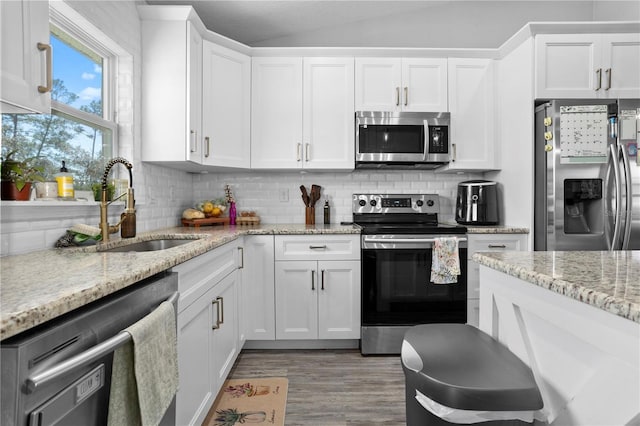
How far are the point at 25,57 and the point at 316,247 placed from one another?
1.95 meters

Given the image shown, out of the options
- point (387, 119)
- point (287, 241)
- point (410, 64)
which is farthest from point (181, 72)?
point (410, 64)

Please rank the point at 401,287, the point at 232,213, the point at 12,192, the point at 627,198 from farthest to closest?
the point at 232,213
the point at 401,287
the point at 627,198
the point at 12,192

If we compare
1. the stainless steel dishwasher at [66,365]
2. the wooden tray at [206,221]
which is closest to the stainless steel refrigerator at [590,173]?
the wooden tray at [206,221]

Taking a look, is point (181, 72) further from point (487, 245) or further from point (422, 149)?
point (487, 245)

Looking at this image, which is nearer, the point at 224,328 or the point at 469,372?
the point at 469,372

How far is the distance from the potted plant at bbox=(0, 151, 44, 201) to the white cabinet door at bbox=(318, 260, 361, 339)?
1773mm

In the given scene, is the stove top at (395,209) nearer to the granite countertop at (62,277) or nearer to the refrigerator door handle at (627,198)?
the refrigerator door handle at (627,198)

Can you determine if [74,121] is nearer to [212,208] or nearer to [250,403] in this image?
[212,208]

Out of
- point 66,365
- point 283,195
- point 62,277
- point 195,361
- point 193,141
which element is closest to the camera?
point 66,365

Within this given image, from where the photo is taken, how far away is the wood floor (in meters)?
1.92

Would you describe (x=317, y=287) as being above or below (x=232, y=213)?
below

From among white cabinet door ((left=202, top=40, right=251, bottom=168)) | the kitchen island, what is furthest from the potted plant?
the kitchen island

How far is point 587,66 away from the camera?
2.63m

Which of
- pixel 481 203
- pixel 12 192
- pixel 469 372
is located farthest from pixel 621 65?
pixel 12 192
